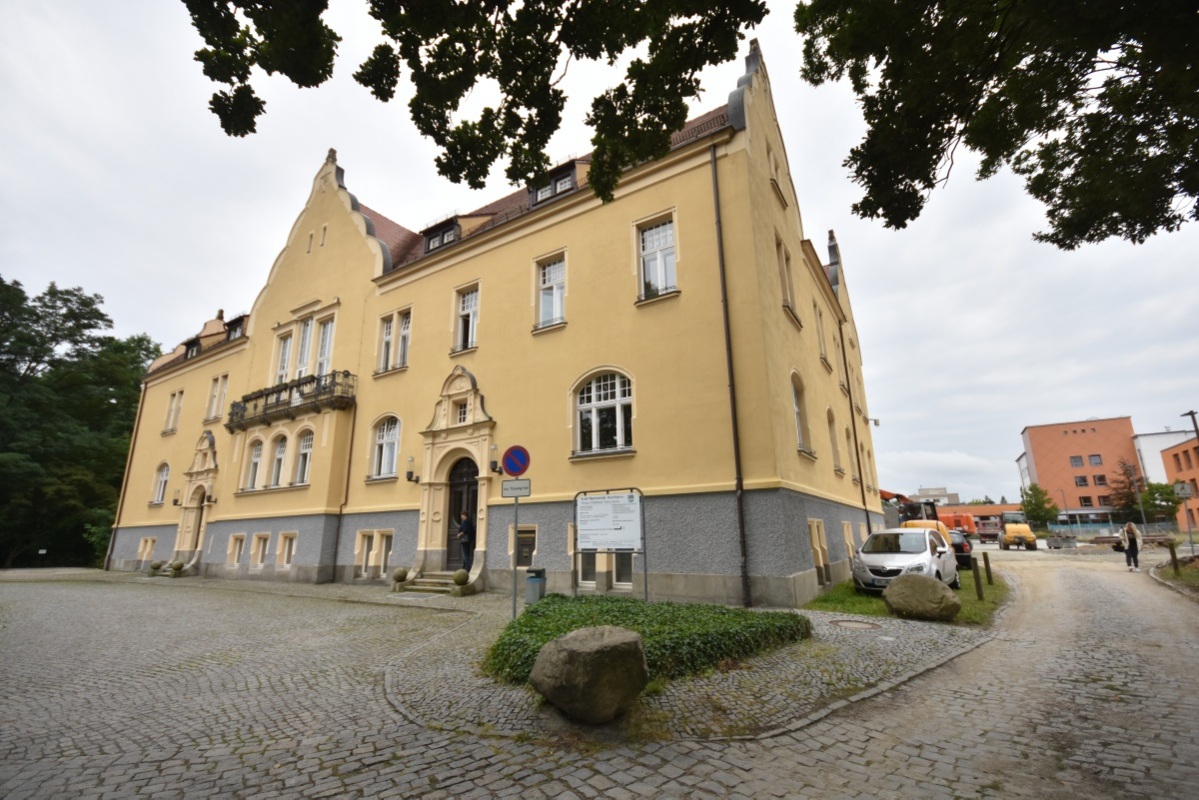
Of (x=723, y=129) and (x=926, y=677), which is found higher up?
(x=723, y=129)

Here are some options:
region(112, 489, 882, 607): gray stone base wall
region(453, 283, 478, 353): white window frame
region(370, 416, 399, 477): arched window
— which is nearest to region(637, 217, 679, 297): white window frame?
region(112, 489, 882, 607): gray stone base wall

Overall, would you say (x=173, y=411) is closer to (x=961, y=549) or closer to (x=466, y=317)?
(x=466, y=317)

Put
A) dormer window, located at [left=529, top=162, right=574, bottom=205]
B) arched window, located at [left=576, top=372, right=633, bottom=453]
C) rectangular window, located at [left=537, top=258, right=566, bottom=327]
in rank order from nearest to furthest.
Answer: arched window, located at [left=576, top=372, right=633, bottom=453], rectangular window, located at [left=537, top=258, right=566, bottom=327], dormer window, located at [left=529, top=162, right=574, bottom=205]

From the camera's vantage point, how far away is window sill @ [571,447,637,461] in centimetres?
1212

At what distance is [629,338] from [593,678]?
9437 millimetres

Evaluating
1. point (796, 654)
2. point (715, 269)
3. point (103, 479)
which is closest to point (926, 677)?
point (796, 654)

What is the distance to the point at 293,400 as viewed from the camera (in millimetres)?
19359

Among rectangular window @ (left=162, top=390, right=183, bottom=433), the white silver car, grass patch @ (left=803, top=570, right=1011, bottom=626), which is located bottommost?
grass patch @ (left=803, top=570, right=1011, bottom=626)

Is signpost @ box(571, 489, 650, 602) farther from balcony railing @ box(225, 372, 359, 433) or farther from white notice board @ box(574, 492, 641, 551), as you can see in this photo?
balcony railing @ box(225, 372, 359, 433)

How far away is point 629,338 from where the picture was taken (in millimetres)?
12859

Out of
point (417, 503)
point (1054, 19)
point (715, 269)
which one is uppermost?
point (715, 269)

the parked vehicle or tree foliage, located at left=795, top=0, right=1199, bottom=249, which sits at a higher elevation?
tree foliage, located at left=795, top=0, right=1199, bottom=249

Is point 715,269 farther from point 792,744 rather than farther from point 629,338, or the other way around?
point 792,744

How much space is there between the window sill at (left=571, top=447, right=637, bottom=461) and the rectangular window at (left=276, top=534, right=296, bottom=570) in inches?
446
